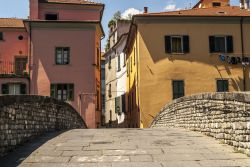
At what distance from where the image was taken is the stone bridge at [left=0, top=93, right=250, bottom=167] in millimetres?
9383

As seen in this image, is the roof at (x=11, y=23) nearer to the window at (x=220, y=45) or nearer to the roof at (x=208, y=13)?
the roof at (x=208, y=13)

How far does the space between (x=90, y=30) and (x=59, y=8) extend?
429 cm

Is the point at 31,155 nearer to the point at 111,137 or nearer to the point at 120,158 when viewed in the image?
the point at 120,158

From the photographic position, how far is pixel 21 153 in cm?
1037

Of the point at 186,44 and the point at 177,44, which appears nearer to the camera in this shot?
the point at 186,44

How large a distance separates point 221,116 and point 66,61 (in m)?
21.7

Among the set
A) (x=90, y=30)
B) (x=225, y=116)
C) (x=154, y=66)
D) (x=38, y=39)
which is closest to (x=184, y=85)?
(x=154, y=66)

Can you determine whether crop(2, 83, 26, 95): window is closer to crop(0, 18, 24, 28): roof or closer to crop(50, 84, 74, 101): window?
crop(50, 84, 74, 101): window

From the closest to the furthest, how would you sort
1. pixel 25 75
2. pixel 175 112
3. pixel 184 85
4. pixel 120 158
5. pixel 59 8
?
1. pixel 120 158
2. pixel 175 112
3. pixel 184 85
4. pixel 25 75
5. pixel 59 8

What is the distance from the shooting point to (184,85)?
28656 mm

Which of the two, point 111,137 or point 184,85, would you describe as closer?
point 111,137

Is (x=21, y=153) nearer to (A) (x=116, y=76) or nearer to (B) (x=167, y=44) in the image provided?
(B) (x=167, y=44)

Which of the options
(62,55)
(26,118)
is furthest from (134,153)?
(62,55)

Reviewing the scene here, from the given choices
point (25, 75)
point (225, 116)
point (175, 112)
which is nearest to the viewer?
point (225, 116)
